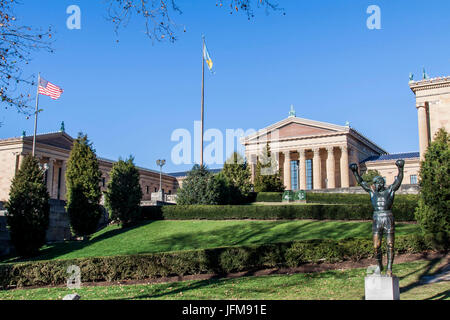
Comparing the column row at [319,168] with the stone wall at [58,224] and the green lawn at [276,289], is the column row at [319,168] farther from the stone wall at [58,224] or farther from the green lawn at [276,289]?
the green lawn at [276,289]

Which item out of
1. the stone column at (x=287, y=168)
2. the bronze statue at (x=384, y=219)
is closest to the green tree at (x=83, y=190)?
the bronze statue at (x=384, y=219)

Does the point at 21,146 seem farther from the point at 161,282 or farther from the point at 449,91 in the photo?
the point at 449,91

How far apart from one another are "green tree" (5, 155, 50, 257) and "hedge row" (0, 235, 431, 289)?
9.15m

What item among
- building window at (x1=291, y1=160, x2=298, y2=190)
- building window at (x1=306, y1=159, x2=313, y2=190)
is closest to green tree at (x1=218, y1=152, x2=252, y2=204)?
building window at (x1=306, y1=159, x2=313, y2=190)

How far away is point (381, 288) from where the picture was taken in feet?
36.4

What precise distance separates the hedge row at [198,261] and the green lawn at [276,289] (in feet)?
3.05

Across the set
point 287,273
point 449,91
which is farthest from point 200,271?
point 449,91

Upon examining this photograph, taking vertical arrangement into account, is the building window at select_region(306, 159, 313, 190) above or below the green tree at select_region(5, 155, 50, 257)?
above

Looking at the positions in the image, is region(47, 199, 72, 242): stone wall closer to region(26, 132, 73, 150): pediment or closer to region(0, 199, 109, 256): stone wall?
region(0, 199, 109, 256): stone wall

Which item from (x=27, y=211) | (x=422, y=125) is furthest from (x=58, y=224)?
(x=422, y=125)

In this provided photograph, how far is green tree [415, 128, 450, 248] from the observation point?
2067 cm

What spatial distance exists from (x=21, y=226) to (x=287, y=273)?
1838 cm

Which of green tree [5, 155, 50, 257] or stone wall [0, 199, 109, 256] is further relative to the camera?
stone wall [0, 199, 109, 256]

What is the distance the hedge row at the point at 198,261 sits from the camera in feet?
59.7
